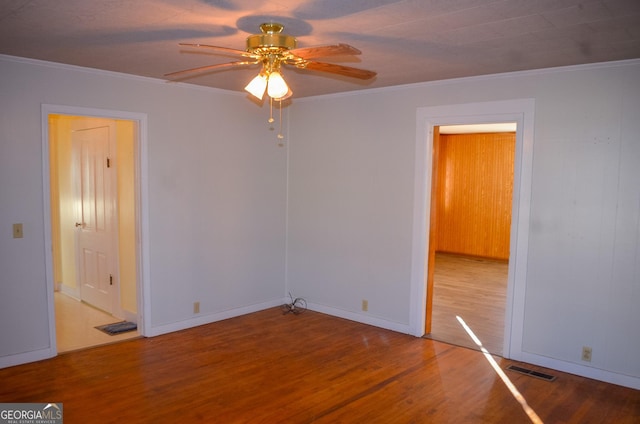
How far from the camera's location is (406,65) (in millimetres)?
3660

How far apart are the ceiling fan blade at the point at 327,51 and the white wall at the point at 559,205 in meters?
2.21

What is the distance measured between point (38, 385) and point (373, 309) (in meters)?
3.02

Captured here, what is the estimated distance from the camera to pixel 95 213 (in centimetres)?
532

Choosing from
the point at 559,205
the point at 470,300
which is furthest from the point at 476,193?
the point at 559,205

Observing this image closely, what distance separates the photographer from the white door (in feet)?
16.7

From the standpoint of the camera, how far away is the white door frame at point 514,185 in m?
3.88

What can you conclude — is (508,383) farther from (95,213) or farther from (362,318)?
(95,213)

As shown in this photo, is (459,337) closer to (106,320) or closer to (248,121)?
(248,121)

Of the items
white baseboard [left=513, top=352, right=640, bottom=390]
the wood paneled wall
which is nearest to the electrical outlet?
white baseboard [left=513, top=352, right=640, bottom=390]

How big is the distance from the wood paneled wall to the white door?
6.21 m

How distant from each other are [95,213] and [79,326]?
4.17 feet

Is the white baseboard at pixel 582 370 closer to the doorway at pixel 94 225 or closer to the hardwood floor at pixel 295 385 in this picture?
the hardwood floor at pixel 295 385

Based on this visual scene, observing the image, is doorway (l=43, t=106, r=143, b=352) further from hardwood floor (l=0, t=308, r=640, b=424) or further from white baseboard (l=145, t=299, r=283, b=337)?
hardwood floor (l=0, t=308, r=640, b=424)

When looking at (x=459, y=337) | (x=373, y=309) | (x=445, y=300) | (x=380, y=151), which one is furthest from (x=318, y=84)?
(x=445, y=300)
